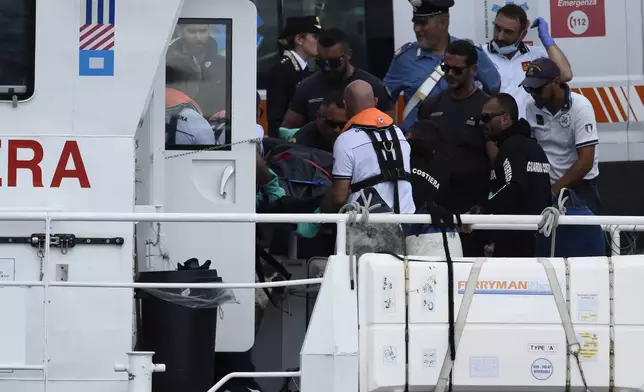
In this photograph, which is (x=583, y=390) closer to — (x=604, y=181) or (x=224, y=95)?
(x=224, y=95)

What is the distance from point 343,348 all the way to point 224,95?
2.09 m

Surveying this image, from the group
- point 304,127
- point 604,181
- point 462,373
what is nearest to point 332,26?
point 304,127

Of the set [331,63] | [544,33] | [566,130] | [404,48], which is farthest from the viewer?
[544,33]

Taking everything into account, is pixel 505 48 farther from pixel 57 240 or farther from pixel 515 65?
pixel 57 240

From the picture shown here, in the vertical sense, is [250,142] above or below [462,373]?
above

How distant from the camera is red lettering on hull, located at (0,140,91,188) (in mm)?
5477

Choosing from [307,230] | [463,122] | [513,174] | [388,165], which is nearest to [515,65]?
A: [463,122]

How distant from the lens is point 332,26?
9148mm

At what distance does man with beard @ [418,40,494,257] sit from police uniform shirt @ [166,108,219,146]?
5.34ft

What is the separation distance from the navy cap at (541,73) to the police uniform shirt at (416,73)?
77 centimetres

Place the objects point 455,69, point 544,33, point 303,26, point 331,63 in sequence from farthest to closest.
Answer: point 303,26 < point 544,33 < point 331,63 < point 455,69

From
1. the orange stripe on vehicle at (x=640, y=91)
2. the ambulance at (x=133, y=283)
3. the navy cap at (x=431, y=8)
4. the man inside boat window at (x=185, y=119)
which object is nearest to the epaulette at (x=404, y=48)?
the navy cap at (x=431, y=8)

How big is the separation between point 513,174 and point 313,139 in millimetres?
1537

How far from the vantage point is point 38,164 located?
549 centimetres
